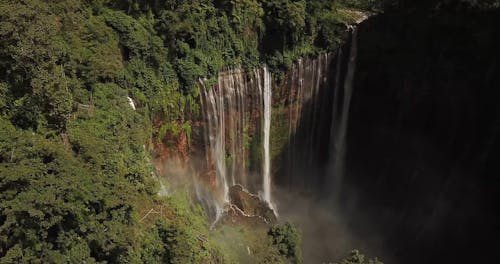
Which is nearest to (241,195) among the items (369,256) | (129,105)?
(369,256)

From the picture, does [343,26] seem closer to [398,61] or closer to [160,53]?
[398,61]

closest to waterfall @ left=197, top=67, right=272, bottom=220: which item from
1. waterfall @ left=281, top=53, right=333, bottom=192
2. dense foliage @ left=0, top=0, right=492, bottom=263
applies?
dense foliage @ left=0, top=0, right=492, bottom=263

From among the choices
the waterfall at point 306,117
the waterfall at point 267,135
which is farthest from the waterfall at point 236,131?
the waterfall at point 306,117

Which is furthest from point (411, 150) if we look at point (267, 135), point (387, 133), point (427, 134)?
point (267, 135)

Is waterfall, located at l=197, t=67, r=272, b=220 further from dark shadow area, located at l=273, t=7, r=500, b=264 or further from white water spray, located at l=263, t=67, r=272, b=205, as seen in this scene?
dark shadow area, located at l=273, t=7, r=500, b=264

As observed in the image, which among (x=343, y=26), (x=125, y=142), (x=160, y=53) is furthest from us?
(x=343, y=26)

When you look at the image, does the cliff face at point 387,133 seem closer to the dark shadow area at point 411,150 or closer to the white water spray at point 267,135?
the dark shadow area at point 411,150
